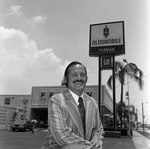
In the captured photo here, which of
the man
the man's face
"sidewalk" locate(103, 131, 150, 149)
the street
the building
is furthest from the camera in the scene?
the building

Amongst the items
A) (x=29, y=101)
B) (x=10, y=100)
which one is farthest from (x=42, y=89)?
(x=10, y=100)

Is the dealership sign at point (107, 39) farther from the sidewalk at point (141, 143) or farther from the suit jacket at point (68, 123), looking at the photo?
the suit jacket at point (68, 123)

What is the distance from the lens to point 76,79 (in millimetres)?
1650

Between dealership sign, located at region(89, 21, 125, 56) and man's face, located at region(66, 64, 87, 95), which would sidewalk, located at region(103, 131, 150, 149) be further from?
man's face, located at region(66, 64, 87, 95)

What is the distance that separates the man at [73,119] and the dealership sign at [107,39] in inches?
571

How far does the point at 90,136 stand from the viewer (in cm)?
155

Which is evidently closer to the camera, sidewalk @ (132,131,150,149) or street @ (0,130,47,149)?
street @ (0,130,47,149)

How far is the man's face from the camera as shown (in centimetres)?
165

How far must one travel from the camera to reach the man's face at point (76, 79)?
5.41ft

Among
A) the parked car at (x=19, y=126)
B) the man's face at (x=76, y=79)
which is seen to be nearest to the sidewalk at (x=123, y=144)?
the man's face at (x=76, y=79)

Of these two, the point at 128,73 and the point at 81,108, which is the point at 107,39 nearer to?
the point at 128,73

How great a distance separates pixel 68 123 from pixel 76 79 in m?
0.38

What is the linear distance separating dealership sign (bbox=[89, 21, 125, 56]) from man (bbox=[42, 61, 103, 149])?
47.5 feet

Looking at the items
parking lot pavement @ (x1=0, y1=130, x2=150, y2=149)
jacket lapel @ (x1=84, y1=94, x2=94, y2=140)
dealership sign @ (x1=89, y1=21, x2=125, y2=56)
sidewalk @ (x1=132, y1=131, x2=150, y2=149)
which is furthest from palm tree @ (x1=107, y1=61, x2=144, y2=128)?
jacket lapel @ (x1=84, y1=94, x2=94, y2=140)
